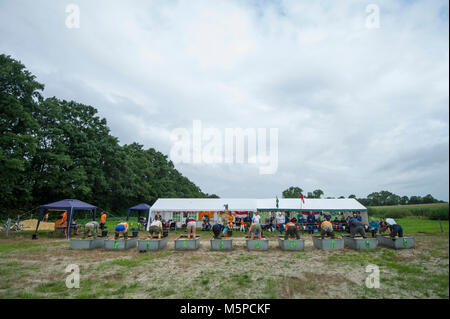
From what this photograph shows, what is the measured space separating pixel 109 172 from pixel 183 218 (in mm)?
20593

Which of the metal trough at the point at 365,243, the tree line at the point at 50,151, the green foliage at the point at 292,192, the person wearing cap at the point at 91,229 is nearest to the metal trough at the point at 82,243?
the person wearing cap at the point at 91,229

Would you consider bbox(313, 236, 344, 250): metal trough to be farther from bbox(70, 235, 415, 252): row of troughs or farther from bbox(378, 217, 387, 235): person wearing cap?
bbox(378, 217, 387, 235): person wearing cap

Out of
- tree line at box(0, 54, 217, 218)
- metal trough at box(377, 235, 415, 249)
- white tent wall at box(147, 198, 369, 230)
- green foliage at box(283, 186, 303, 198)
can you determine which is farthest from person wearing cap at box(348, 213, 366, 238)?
green foliage at box(283, 186, 303, 198)

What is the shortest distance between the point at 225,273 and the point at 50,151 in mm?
26609

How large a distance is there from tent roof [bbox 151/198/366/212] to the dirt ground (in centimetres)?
854

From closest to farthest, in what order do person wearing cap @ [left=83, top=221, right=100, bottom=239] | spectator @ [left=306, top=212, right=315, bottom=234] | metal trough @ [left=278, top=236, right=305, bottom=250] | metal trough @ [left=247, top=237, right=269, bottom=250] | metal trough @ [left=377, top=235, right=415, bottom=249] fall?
metal trough @ [left=377, top=235, right=415, bottom=249] → metal trough @ [left=278, top=236, right=305, bottom=250] → metal trough @ [left=247, top=237, right=269, bottom=250] → person wearing cap @ [left=83, top=221, right=100, bottom=239] → spectator @ [left=306, top=212, right=315, bottom=234]

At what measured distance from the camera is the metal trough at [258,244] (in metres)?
10.6

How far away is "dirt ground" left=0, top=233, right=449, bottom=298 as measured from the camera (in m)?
5.31

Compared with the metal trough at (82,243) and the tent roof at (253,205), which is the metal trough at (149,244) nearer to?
the metal trough at (82,243)

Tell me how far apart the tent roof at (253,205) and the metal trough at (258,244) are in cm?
806

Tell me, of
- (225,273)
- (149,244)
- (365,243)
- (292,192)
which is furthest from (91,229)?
(292,192)

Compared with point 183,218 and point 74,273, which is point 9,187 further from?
point 74,273

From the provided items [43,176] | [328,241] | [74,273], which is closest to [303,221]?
[328,241]
